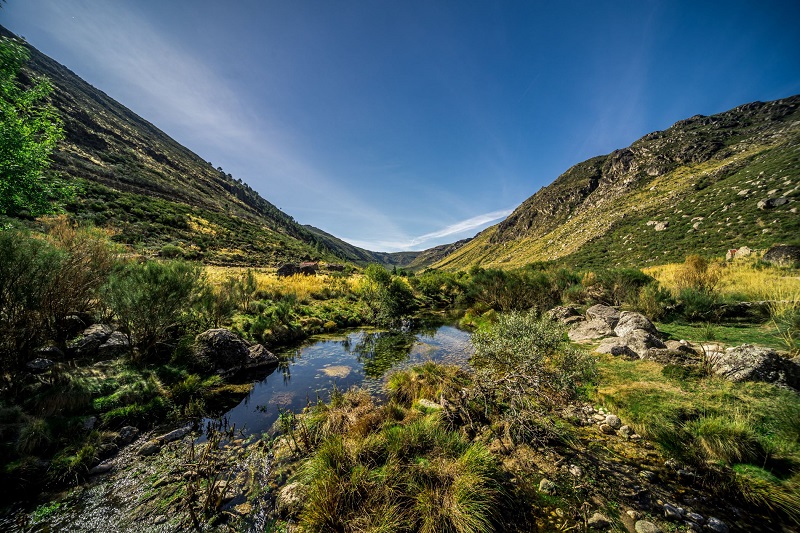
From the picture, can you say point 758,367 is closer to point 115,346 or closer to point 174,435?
point 174,435

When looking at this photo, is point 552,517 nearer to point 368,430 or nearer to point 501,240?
point 368,430

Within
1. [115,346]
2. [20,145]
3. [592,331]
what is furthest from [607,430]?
[20,145]

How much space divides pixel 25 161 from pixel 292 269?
3103 cm

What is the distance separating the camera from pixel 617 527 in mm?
4141

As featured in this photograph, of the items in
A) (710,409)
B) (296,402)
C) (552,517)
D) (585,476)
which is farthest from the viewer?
(296,402)

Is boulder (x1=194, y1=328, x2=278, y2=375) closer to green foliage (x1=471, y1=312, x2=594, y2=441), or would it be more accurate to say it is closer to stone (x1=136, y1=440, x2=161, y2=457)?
stone (x1=136, y1=440, x2=161, y2=457)

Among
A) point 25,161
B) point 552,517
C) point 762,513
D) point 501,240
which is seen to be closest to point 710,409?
point 762,513

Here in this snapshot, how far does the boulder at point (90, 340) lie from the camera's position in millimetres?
8641

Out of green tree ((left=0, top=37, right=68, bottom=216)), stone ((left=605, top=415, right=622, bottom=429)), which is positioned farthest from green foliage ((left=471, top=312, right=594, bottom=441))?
green tree ((left=0, top=37, right=68, bottom=216))

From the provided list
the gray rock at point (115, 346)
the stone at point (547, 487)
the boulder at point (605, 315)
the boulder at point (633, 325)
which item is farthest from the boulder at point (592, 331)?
the gray rock at point (115, 346)

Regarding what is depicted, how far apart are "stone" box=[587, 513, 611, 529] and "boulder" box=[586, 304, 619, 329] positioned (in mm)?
11044

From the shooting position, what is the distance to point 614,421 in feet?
22.2

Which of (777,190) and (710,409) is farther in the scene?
(777,190)

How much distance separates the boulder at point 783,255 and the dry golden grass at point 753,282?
135 centimetres
